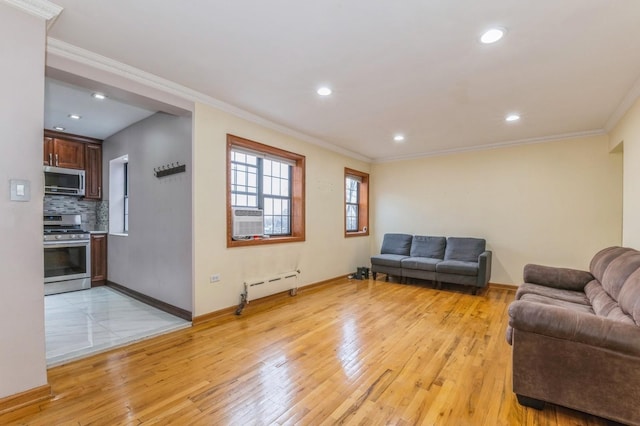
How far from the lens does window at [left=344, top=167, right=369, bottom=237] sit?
6.43 m

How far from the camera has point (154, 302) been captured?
391 centimetres

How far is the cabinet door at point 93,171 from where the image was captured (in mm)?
5105

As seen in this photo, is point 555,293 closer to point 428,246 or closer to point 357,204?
point 428,246

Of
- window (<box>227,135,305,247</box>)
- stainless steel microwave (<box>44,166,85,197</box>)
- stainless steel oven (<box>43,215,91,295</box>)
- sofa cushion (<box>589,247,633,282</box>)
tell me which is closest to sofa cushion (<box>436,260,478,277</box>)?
sofa cushion (<box>589,247,633,282</box>)

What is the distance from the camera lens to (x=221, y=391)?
206 cm

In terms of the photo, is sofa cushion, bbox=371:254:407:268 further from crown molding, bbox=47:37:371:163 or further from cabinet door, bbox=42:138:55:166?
cabinet door, bbox=42:138:55:166

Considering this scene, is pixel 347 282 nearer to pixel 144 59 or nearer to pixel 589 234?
pixel 589 234

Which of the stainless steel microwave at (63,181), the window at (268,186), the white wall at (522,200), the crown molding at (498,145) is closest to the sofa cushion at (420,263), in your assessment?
the white wall at (522,200)

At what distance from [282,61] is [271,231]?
2.72 metres

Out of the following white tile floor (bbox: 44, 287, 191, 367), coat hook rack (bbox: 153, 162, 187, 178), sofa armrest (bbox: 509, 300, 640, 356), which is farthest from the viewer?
coat hook rack (bbox: 153, 162, 187, 178)

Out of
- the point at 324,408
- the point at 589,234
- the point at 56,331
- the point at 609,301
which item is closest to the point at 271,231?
the point at 56,331

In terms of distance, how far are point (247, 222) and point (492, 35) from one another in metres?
3.24

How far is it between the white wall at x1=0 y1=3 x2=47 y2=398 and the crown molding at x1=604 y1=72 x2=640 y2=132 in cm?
502

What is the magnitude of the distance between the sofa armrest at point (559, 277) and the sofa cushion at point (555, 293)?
6 cm
